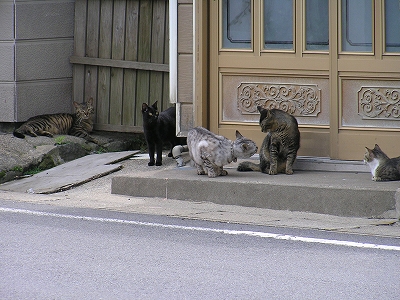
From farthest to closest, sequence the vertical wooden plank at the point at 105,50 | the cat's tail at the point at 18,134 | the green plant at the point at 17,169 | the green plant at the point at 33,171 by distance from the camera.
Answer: the vertical wooden plank at the point at 105,50 < the cat's tail at the point at 18,134 < the green plant at the point at 33,171 < the green plant at the point at 17,169

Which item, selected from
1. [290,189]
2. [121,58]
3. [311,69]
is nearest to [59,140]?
[121,58]

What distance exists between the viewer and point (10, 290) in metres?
5.64

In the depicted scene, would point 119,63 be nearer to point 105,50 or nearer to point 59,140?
point 105,50

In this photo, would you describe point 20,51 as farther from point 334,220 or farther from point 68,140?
point 334,220

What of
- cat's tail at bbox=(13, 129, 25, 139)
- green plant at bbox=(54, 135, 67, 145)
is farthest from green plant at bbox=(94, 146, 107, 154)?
cat's tail at bbox=(13, 129, 25, 139)

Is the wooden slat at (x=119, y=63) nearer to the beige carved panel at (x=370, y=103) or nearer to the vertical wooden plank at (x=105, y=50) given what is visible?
the vertical wooden plank at (x=105, y=50)

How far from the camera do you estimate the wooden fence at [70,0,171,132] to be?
13.1m

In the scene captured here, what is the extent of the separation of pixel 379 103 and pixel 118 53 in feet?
17.6

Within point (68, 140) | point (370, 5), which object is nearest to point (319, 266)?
point (370, 5)

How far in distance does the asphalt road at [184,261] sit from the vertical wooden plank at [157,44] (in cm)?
527

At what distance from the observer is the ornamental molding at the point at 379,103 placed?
9430mm

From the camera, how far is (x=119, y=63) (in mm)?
13297

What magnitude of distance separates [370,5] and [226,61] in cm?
198

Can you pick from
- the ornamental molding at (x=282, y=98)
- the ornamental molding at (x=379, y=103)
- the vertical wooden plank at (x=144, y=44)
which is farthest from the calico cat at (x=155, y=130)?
the ornamental molding at (x=379, y=103)
